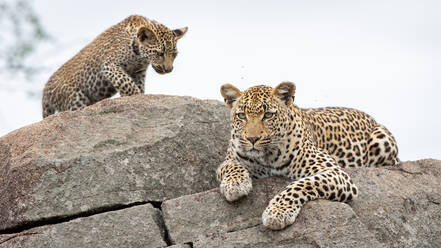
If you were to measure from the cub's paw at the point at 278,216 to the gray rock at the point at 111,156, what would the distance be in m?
2.23

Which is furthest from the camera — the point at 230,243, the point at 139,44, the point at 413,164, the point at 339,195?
the point at 139,44

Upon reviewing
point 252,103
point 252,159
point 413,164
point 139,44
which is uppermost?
point 139,44

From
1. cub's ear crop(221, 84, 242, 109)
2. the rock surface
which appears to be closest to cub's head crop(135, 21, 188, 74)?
the rock surface

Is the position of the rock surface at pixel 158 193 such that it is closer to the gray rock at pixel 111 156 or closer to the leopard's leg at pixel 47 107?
the gray rock at pixel 111 156

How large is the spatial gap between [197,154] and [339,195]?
2685mm

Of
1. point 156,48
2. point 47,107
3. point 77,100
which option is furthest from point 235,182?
point 47,107

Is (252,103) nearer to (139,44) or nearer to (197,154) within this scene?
(197,154)

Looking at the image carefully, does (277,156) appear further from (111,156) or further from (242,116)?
(111,156)

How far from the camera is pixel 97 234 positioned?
30.9ft

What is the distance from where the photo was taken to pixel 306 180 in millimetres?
9406

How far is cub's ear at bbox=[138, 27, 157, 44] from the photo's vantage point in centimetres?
1320

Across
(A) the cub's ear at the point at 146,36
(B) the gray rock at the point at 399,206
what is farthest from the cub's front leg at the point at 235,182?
(A) the cub's ear at the point at 146,36

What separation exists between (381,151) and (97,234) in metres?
5.46

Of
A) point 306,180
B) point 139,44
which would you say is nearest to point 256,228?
point 306,180
